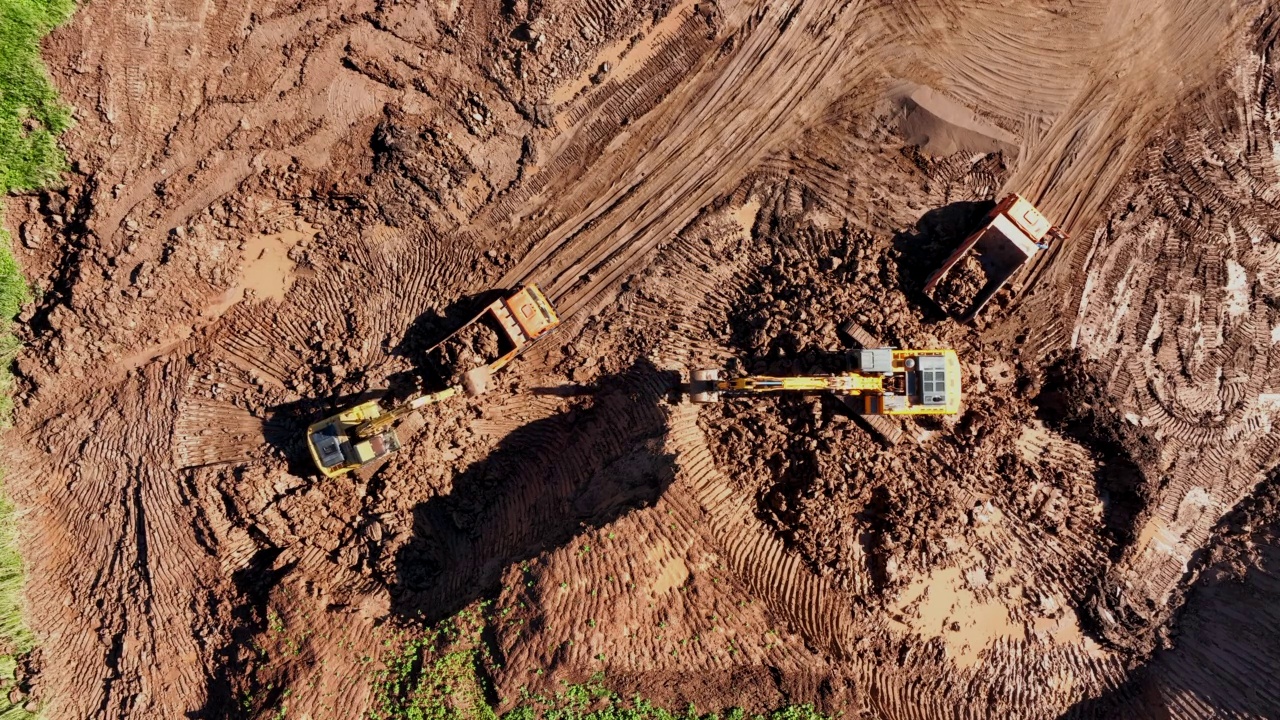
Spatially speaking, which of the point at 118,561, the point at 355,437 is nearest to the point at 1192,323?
the point at 355,437

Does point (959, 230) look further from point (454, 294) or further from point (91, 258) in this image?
point (91, 258)

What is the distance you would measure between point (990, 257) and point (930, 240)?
1.18 m

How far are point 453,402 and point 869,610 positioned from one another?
29.5ft

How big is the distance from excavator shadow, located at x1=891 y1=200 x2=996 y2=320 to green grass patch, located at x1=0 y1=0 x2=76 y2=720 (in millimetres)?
17359

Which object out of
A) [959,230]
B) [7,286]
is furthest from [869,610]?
[7,286]

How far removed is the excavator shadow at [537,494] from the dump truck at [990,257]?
588 centimetres

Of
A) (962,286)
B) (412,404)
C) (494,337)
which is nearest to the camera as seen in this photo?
(412,404)

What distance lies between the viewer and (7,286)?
42.9 feet

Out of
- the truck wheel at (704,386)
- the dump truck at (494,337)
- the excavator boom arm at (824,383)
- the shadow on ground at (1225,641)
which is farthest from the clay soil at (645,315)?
the excavator boom arm at (824,383)

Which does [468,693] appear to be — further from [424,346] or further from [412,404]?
[424,346]

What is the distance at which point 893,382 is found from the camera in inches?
476

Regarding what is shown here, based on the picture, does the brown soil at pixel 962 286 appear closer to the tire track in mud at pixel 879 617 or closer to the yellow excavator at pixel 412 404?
the tire track in mud at pixel 879 617

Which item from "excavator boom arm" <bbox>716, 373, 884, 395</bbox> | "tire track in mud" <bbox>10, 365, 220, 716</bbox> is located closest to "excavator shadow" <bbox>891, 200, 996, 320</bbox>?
"excavator boom arm" <bbox>716, 373, 884, 395</bbox>

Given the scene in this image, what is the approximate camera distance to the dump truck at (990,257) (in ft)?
41.2
